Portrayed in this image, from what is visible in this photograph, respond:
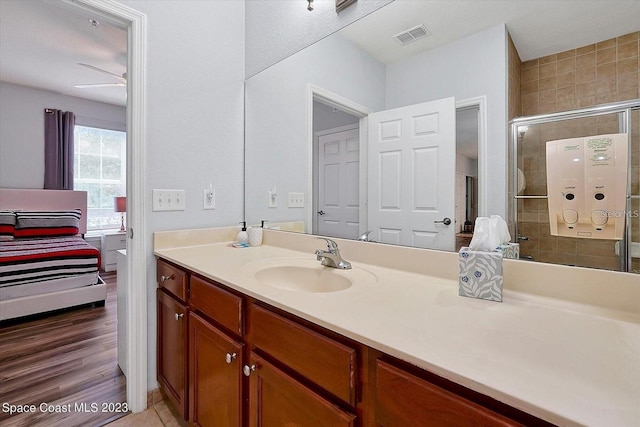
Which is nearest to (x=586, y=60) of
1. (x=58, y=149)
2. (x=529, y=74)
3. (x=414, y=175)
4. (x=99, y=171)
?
(x=529, y=74)

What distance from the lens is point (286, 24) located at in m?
1.74

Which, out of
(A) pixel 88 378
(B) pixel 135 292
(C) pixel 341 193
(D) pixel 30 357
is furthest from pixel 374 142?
(D) pixel 30 357

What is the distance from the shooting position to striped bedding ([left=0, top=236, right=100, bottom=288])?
8.48 ft

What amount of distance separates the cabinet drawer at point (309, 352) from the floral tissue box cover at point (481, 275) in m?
0.42

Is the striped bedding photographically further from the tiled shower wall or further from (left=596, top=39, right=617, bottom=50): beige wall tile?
(left=596, top=39, right=617, bottom=50): beige wall tile

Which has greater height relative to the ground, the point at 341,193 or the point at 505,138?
the point at 505,138

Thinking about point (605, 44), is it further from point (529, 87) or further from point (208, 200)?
point (208, 200)

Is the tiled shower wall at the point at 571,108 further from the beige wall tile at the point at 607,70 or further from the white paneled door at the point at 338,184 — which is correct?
the white paneled door at the point at 338,184

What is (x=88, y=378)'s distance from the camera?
6.05ft

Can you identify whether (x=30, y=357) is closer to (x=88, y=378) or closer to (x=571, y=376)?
(x=88, y=378)

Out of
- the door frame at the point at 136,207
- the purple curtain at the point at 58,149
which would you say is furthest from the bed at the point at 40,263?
the door frame at the point at 136,207

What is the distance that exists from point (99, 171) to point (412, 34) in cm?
552

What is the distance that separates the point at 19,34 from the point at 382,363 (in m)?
4.23

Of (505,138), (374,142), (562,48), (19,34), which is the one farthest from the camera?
(19,34)
